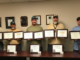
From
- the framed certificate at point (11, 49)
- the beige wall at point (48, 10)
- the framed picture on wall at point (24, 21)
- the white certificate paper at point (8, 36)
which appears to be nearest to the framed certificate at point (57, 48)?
the framed certificate at point (11, 49)

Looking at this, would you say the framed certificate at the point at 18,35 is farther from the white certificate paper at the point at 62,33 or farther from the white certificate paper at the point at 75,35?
the white certificate paper at the point at 75,35

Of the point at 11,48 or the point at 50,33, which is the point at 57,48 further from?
the point at 11,48

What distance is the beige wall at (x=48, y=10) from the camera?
117 inches

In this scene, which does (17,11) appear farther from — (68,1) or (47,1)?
(68,1)

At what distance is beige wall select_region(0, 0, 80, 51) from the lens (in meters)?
2.98

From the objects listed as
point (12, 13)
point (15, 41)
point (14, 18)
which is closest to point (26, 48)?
point (15, 41)

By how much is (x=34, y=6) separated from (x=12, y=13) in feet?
2.86

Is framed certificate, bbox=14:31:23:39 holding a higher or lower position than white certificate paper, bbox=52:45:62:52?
higher

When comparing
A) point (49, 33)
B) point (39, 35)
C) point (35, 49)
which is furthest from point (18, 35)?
point (49, 33)

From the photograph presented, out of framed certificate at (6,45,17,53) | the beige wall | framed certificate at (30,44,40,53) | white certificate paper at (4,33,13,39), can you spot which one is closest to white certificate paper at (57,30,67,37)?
framed certificate at (30,44,40,53)

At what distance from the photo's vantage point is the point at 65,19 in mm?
3008

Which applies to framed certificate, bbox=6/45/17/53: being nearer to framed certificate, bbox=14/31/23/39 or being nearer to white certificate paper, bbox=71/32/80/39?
framed certificate, bbox=14/31/23/39

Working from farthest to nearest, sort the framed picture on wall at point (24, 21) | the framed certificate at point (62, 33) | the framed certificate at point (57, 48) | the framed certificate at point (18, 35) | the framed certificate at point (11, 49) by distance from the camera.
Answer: the framed picture on wall at point (24, 21)
the framed certificate at point (18, 35)
the framed certificate at point (62, 33)
the framed certificate at point (11, 49)
the framed certificate at point (57, 48)

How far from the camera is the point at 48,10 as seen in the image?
3068 mm
